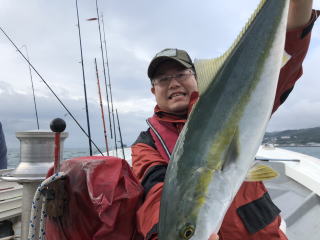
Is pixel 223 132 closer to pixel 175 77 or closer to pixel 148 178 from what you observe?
pixel 148 178

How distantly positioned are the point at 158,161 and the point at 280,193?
13.9ft

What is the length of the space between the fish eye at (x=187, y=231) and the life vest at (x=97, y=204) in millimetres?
829

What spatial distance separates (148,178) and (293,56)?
1.44m

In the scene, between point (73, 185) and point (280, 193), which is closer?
point (73, 185)

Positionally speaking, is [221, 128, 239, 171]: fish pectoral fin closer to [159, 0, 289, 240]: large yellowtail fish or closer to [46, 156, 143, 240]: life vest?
[159, 0, 289, 240]: large yellowtail fish

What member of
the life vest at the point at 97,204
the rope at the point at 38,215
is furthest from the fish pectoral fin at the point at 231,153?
the rope at the point at 38,215

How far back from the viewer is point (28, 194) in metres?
2.41

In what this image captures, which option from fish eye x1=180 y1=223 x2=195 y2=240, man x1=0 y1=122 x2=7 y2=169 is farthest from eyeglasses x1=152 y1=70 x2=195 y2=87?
man x1=0 y1=122 x2=7 y2=169

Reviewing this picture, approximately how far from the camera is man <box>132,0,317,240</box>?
1.96 meters

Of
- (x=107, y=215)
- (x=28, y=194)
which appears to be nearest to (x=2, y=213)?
(x=28, y=194)

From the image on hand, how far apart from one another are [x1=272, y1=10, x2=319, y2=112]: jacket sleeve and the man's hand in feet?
0.11

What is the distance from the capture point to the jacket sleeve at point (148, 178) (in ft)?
6.38

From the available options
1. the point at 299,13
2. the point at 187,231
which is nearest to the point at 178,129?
the point at 299,13

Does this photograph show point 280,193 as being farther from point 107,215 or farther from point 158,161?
point 107,215
